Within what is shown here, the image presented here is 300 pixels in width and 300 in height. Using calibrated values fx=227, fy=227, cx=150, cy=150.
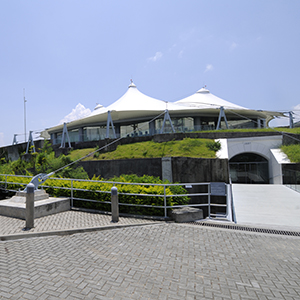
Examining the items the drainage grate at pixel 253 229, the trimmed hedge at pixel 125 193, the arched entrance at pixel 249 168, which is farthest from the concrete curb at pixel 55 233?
the arched entrance at pixel 249 168

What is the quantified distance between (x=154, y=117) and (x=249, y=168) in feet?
55.8

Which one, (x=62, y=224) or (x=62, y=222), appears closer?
(x=62, y=224)

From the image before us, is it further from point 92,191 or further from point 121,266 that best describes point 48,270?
point 92,191

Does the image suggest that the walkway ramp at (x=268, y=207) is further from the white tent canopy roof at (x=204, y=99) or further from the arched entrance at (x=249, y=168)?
the white tent canopy roof at (x=204, y=99)

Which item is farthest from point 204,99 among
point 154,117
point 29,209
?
point 29,209

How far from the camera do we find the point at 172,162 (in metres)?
14.0

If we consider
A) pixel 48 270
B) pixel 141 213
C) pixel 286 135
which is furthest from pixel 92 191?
pixel 286 135

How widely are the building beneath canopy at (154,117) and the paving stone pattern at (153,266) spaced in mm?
21885

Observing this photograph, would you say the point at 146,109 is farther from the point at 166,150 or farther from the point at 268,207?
the point at 268,207

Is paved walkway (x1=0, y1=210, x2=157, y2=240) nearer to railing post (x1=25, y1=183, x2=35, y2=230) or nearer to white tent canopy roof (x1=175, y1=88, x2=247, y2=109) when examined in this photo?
railing post (x1=25, y1=183, x2=35, y2=230)

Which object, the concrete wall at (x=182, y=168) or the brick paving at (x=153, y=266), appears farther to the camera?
the concrete wall at (x=182, y=168)

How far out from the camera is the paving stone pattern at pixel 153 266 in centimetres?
313

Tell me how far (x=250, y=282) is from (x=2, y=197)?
459 inches

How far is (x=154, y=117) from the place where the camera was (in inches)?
1258
